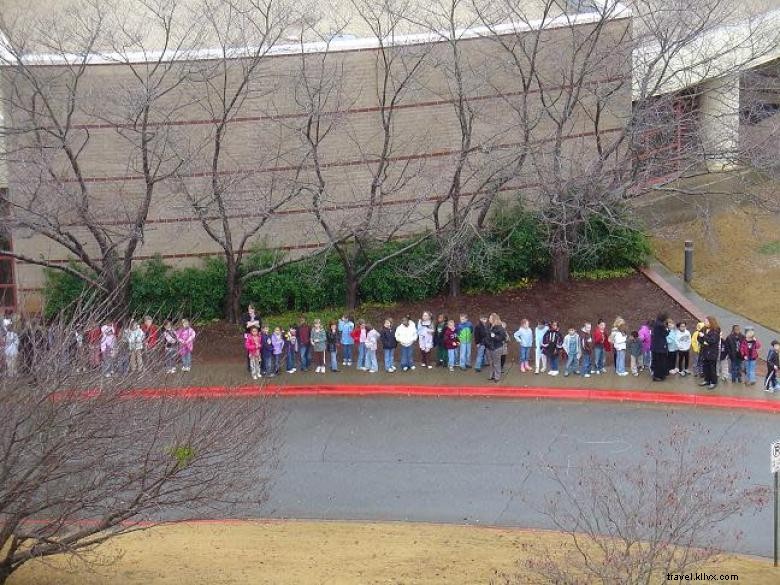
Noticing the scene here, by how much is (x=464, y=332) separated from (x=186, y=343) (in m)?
5.07

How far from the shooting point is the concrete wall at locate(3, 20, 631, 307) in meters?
24.1

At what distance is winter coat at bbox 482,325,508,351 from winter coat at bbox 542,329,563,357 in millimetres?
775

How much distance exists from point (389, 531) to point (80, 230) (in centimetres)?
1245

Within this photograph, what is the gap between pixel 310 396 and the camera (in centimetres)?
2155

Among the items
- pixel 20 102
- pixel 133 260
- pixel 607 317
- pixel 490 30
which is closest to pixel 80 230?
pixel 133 260

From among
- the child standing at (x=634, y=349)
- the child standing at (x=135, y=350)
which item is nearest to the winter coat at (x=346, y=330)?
the child standing at (x=634, y=349)

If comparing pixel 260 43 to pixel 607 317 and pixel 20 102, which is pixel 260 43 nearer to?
pixel 20 102

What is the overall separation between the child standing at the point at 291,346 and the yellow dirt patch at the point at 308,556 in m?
6.36

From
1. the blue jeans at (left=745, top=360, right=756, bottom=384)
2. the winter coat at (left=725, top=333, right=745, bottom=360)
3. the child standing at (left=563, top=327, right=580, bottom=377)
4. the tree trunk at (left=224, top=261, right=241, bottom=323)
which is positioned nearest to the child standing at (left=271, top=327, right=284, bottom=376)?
the tree trunk at (left=224, top=261, right=241, bottom=323)

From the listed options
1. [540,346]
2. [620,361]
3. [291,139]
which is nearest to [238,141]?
[291,139]

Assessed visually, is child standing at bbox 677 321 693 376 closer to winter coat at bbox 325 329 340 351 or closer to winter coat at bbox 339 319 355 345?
winter coat at bbox 339 319 355 345

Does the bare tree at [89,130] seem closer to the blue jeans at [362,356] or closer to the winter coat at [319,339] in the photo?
the winter coat at [319,339]

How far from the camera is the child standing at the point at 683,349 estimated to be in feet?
69.0

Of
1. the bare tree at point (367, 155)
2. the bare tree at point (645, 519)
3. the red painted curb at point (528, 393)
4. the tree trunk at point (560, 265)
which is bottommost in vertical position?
the bare tree at point (645, 519)
